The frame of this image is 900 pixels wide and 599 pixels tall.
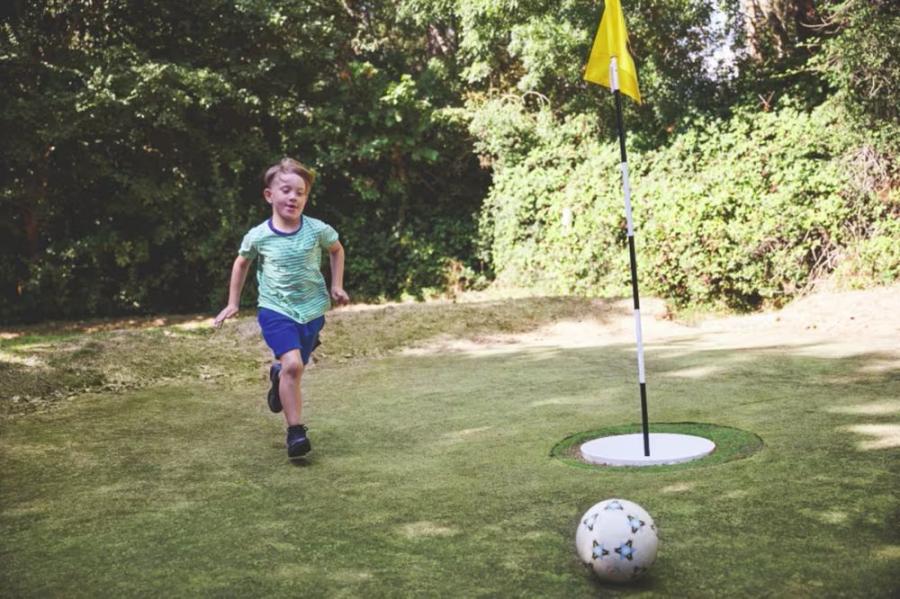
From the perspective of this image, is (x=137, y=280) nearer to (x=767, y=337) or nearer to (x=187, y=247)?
(x=187, y=247)

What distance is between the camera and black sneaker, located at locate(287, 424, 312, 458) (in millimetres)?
4641

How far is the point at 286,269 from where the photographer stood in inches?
193

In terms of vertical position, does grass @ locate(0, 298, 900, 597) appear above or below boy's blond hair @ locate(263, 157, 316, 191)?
below

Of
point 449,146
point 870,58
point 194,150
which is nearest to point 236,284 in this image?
point 870,58

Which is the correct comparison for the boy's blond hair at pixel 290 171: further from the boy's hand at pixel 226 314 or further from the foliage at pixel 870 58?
the foliage at pixel 870 58

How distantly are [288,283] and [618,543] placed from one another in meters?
2.88

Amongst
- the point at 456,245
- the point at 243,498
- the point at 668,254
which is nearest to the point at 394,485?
the point at 243,498

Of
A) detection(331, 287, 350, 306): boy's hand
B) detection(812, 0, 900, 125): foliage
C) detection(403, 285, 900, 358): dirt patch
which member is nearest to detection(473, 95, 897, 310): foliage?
detection(812, 0, 900, 125): foliage

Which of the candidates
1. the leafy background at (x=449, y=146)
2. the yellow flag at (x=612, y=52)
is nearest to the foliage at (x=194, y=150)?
the leafy background at (x=449, y=146)

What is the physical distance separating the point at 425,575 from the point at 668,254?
366 inches

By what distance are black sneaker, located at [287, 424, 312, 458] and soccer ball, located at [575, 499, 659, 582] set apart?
224 cm

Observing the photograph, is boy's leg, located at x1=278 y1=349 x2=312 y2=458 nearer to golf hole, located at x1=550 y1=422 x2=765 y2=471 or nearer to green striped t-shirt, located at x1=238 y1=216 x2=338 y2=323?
green striped t-shirt, located at x1=238 y1=216 x2=338 y2=323

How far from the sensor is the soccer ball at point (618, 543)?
263 cm

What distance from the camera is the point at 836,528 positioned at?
118 inches
